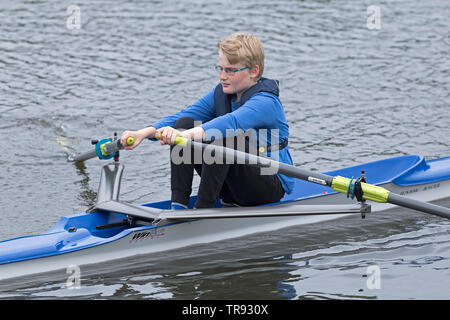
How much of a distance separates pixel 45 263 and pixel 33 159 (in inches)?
142

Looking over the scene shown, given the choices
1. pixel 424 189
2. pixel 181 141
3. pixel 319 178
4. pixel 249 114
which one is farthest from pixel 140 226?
pixel 424 189

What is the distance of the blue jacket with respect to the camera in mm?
6648

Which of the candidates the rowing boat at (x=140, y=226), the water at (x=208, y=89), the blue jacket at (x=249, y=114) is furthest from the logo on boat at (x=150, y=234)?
the blue jacket at (x=249, y=114)

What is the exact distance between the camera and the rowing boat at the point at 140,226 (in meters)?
6.56

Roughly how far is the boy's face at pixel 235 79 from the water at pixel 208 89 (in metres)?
1.54

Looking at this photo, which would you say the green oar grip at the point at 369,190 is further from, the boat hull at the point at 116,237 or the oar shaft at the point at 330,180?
the boat hull at the point at 116,237

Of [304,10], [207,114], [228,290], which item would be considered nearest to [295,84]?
[304,10]

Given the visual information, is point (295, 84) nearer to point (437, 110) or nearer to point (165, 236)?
point (437, 110)

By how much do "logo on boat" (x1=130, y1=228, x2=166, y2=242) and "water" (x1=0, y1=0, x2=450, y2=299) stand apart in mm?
220

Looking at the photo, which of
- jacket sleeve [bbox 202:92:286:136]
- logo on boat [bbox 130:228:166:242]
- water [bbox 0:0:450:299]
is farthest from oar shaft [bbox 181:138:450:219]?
logo on boat [bbox 130:228:166:242]

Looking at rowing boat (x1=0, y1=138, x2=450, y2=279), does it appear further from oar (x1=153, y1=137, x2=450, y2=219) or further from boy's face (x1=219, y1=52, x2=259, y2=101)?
boy's face (x1=219, y1=52, x2=259, y2=101)

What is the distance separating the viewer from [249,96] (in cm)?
691

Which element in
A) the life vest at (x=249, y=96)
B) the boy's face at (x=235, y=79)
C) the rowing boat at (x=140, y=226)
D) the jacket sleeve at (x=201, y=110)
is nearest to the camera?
the rowing boat at (x=140, y=226)
